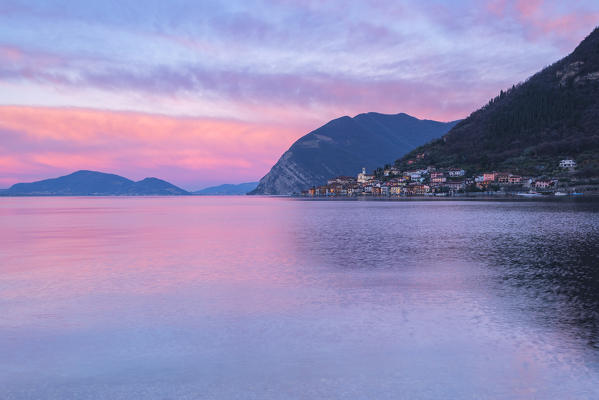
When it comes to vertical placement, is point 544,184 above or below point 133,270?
above

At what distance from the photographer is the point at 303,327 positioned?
16031mm

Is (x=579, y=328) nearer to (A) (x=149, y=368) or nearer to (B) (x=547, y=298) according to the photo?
(B) (x=547, y=298)

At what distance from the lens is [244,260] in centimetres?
3297

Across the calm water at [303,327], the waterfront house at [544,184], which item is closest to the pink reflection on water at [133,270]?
the calm water at [303,327]

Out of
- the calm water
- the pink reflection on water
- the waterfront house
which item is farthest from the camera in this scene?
the waterfront house

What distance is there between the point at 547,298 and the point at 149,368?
664 inches

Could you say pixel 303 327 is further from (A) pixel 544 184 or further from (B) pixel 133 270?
(A) pixel 544 184

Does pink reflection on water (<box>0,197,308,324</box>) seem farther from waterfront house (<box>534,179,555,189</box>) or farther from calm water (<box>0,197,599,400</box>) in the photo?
waterfront house (<box>534,179,555,189</box>)

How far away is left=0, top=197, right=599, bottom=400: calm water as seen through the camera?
11203mm

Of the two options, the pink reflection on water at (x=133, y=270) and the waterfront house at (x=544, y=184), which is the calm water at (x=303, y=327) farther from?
the waterfront house at (x=544, y=184)

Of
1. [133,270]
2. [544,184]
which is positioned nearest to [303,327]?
[133,270]

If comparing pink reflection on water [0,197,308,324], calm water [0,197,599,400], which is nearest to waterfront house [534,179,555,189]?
calm water [0,197,599,400]

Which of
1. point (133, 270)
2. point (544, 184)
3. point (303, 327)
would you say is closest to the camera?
point (303, 327)

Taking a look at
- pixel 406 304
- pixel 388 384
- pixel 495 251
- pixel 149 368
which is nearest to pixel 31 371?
pixel 149 368
